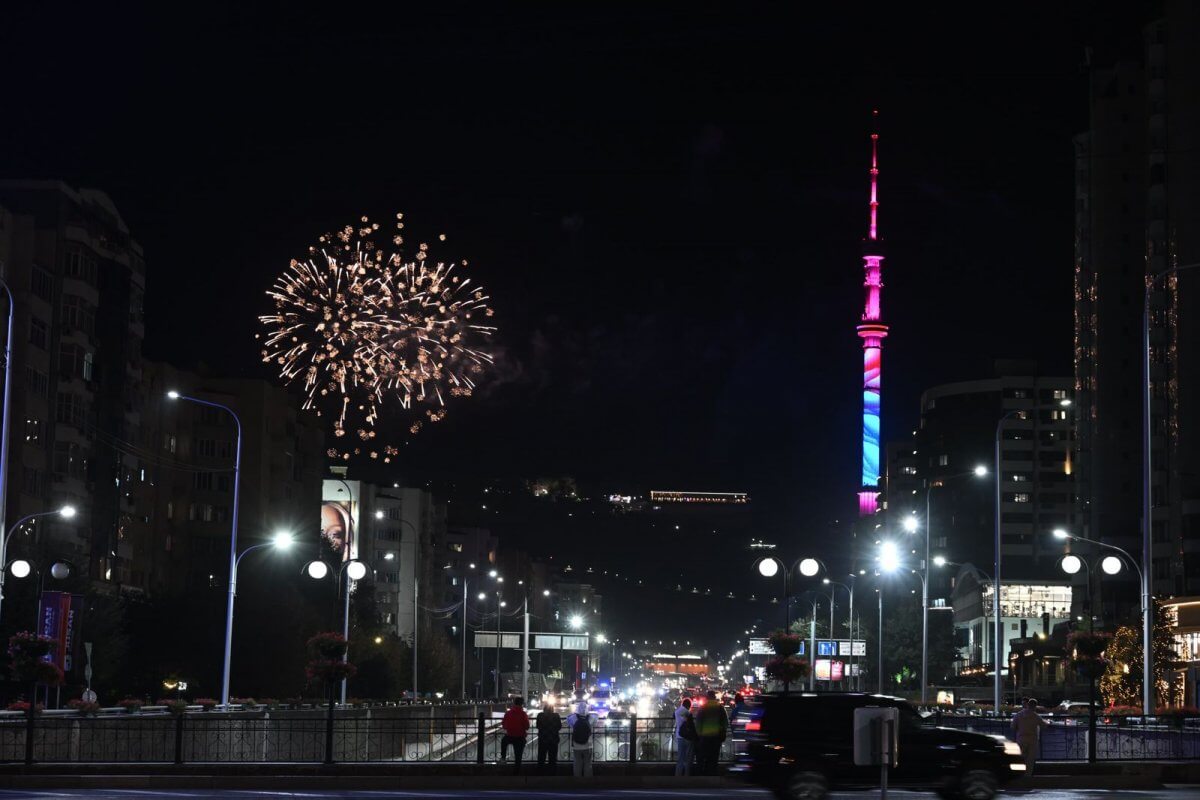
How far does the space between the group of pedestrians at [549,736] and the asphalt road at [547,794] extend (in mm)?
2203

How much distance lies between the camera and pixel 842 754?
30.8 metres

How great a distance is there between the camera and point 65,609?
5997 cm

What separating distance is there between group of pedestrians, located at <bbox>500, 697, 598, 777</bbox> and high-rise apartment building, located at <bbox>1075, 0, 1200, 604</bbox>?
275ft

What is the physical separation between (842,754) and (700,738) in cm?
863

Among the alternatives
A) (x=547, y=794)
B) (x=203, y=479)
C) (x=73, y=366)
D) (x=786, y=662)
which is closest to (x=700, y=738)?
(x=786, y=662)

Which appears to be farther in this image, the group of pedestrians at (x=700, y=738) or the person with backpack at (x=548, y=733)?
the person with backpack at (x=548, y=733)

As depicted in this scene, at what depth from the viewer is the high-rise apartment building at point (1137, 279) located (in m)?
117

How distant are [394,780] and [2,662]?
12988 mm

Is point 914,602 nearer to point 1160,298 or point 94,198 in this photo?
point 1160,298

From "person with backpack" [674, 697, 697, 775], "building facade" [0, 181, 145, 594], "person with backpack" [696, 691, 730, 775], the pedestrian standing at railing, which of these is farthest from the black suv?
"building facade" [0, 181, 145, 594]

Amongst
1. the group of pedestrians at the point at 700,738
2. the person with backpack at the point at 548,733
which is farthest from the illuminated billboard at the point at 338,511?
the group of pedestrians at the point at 700,738

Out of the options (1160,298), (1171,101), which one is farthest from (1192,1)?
(1160,298)

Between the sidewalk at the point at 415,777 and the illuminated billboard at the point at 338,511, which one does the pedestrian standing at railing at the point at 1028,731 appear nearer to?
the sidewalk at the point at 415,777

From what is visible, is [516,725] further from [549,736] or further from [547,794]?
[547,794]
